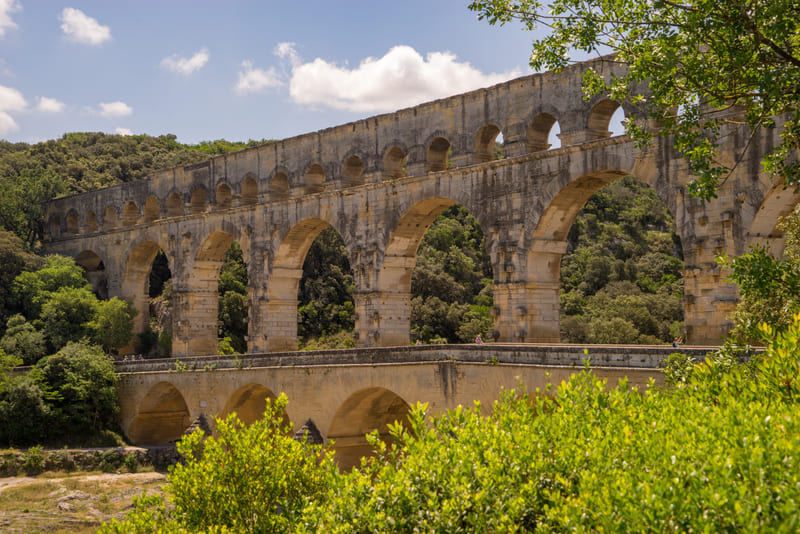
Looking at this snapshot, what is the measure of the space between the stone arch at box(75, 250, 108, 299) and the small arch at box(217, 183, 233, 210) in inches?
477

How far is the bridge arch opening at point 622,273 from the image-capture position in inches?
1455

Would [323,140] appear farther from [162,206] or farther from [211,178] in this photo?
[162,206]

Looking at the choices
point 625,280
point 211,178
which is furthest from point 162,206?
point 625,280

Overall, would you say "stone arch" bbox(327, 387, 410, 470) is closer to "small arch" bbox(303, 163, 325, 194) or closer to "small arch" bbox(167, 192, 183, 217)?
"small arch" bbox(303, 163, 325, 194)

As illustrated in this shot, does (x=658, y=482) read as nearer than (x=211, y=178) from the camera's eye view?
Yes

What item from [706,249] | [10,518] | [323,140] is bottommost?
[10,518]

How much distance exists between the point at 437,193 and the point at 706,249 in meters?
8.29

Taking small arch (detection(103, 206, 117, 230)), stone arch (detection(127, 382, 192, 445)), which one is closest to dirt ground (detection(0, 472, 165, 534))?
stone arch (detection(127, 382, 192, 445))

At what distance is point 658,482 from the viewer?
21.4 ft

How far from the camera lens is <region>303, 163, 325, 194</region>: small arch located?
2978 cm

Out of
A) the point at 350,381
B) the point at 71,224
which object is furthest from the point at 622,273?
the point at 71,224

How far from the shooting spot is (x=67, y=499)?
25562mm

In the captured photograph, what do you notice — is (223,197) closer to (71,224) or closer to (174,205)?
(174,205)

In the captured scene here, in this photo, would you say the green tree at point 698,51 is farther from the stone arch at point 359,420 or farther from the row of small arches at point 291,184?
the stone arch at point 359,420
